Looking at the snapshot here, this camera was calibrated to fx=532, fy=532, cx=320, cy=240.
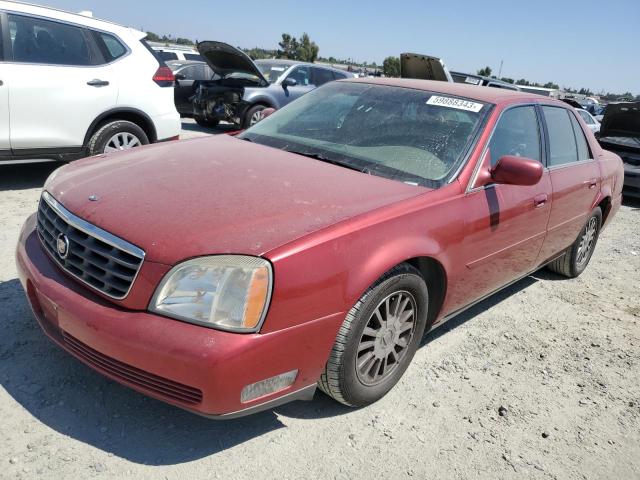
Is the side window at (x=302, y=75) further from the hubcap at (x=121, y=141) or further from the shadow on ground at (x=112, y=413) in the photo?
the shadow on ground at (x=112, y=413)

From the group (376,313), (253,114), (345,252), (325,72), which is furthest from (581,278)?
(325,72)

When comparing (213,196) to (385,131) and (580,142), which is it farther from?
(580,142)

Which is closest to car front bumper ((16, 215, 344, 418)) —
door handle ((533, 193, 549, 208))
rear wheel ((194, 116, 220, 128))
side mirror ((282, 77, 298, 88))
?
door handle ((533, 193, 549, 208))

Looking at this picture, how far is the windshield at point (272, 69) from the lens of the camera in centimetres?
1216

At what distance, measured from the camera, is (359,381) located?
8.20 feet

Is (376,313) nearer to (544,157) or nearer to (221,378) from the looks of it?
(221,378)

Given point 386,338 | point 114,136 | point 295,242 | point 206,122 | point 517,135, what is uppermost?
point 517,135

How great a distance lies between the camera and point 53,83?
17.1 ft

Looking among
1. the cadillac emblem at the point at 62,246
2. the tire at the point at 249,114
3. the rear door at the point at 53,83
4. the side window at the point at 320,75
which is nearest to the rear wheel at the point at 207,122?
the tire at the point at 249,114

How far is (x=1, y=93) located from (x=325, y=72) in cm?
844

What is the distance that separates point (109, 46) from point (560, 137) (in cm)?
462

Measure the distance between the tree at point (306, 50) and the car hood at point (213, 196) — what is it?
54.8 m

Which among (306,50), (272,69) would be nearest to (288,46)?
(306,50)

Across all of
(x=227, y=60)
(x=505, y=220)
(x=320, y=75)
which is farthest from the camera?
(x=320, y=75)
